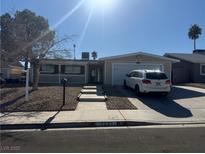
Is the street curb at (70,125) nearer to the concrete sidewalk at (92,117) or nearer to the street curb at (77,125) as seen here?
the street curb at (77,125)

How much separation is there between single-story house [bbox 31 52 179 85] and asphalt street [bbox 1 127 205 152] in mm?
15676

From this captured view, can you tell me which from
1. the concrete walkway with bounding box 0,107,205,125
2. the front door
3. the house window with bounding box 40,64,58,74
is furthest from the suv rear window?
the front door

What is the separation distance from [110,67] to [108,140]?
17195 millimetres

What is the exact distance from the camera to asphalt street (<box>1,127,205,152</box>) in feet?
20.9

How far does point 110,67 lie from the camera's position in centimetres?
2417

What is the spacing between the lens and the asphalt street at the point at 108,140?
6.37 meters

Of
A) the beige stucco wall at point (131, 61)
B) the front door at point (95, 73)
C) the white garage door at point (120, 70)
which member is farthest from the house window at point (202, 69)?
the front door at point (95, 73)

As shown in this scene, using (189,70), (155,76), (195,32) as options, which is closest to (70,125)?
(155,76)

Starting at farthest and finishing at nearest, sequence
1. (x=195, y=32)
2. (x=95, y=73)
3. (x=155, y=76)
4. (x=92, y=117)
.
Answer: (x=195, y=32), (x=95, y=73), (x=155, y=76), (x=92, y=117)

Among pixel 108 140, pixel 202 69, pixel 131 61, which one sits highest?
pixel 131 61

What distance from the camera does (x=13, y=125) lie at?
29.3 feet

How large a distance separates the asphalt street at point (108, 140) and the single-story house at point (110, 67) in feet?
51.4

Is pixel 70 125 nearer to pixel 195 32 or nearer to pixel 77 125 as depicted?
pixel 77 125

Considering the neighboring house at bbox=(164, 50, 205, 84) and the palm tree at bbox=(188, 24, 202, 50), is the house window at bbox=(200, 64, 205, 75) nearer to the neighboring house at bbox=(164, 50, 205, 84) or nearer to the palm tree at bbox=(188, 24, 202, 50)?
the neighboring house at bbox=(164, 50, 205, 84)
